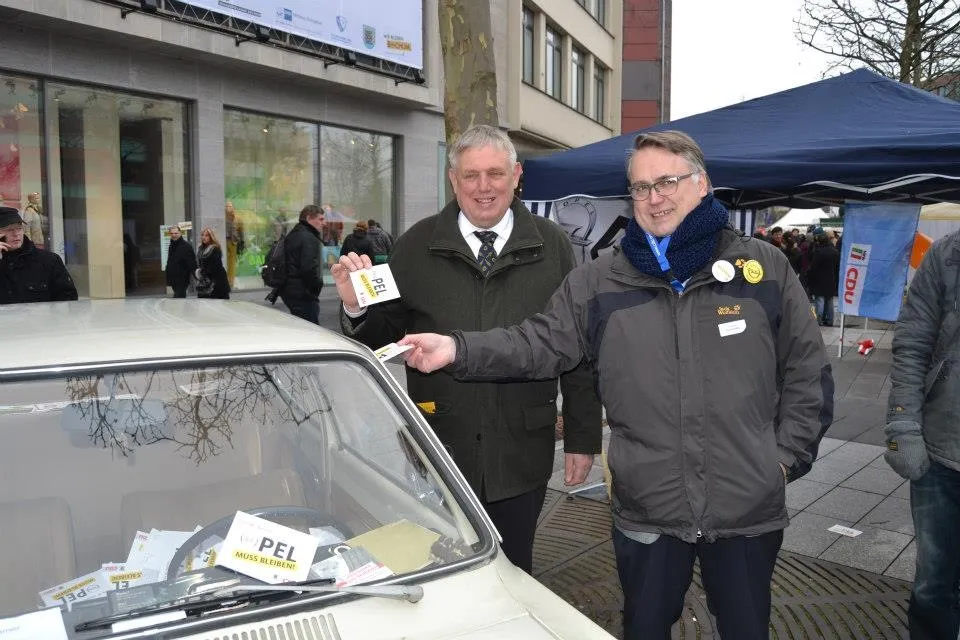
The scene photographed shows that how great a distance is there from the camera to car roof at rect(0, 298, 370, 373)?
6.66 ft

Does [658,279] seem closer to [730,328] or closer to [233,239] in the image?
[730,328]

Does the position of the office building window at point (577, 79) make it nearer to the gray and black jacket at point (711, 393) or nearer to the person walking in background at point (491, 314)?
the person walking in background at point (491, 314)

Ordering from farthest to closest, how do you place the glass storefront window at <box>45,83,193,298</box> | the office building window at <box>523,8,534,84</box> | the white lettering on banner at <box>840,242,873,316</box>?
1. the office building window at <box>523,8,534,84</box>
2. the glass storefront window at <box>45,83,193,298</box>
3. the white lettering on banner at <box>840,242,873,316</box>

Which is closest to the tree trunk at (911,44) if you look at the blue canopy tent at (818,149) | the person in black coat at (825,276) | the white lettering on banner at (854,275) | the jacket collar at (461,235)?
the person in black coat at (825,276)

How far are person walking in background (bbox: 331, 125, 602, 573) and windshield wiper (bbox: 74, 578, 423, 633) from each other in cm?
110

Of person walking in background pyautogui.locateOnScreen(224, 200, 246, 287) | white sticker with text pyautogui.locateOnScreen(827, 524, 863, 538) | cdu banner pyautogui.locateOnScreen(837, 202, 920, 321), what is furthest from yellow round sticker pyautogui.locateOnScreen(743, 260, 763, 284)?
person walking in background pyautogui.locateOnScreen(224, 200, 246, 287)

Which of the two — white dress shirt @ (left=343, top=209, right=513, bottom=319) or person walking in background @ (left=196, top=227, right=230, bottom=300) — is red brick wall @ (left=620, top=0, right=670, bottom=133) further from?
white dress shirt @ (left=343, top=209, right=513, bottom=319)

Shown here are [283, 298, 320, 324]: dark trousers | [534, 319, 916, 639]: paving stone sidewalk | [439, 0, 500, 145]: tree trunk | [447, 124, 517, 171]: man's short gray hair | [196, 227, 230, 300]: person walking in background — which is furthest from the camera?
[196, 227, 230, 300]: person walking in background

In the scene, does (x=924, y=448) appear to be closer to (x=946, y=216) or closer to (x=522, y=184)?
(x=522, y=184)

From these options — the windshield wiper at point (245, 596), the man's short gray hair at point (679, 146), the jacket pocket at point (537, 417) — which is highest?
the man's short gray hair at point (679, 146)

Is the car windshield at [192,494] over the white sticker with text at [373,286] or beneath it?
beneath

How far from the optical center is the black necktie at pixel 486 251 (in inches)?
120

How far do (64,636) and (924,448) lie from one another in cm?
276

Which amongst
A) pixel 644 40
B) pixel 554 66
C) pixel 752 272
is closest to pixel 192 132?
pixel 752 272
